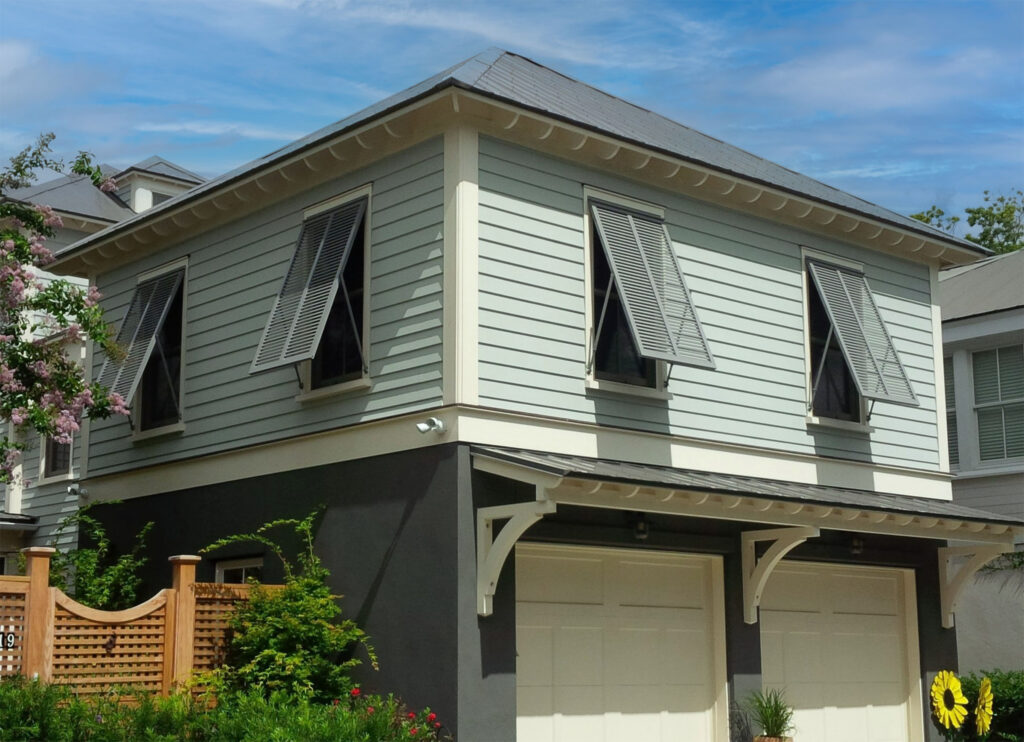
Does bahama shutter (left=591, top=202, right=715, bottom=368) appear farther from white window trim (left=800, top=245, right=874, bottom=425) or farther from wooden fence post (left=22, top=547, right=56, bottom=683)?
wooden fence post (left=22, top=547, right=56, bottom=683)

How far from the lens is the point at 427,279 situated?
12.5 meters

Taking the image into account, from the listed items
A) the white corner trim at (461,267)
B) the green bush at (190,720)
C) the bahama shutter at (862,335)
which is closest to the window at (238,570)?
the green bush at (190,720)

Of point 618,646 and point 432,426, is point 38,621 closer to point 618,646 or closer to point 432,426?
point 432,426

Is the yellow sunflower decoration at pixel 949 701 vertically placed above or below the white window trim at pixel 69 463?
below

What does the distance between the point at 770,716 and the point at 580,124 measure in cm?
604

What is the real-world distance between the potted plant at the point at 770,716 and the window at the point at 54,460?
Answer: 13.8 metres

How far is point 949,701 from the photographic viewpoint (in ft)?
47.5

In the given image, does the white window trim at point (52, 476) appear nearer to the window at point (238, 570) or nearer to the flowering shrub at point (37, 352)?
the flowering shrub at point (37, 352)

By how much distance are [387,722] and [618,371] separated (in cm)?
437

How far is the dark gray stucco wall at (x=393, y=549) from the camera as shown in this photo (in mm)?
11594

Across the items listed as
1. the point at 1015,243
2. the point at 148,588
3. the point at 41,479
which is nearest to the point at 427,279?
the point at 148,588

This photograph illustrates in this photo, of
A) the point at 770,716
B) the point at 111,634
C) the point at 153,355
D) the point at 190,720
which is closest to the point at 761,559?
the point at 770,716

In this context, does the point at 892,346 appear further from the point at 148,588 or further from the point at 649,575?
the point at 148,588

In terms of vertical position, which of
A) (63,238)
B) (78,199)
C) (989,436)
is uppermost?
(78,199)
